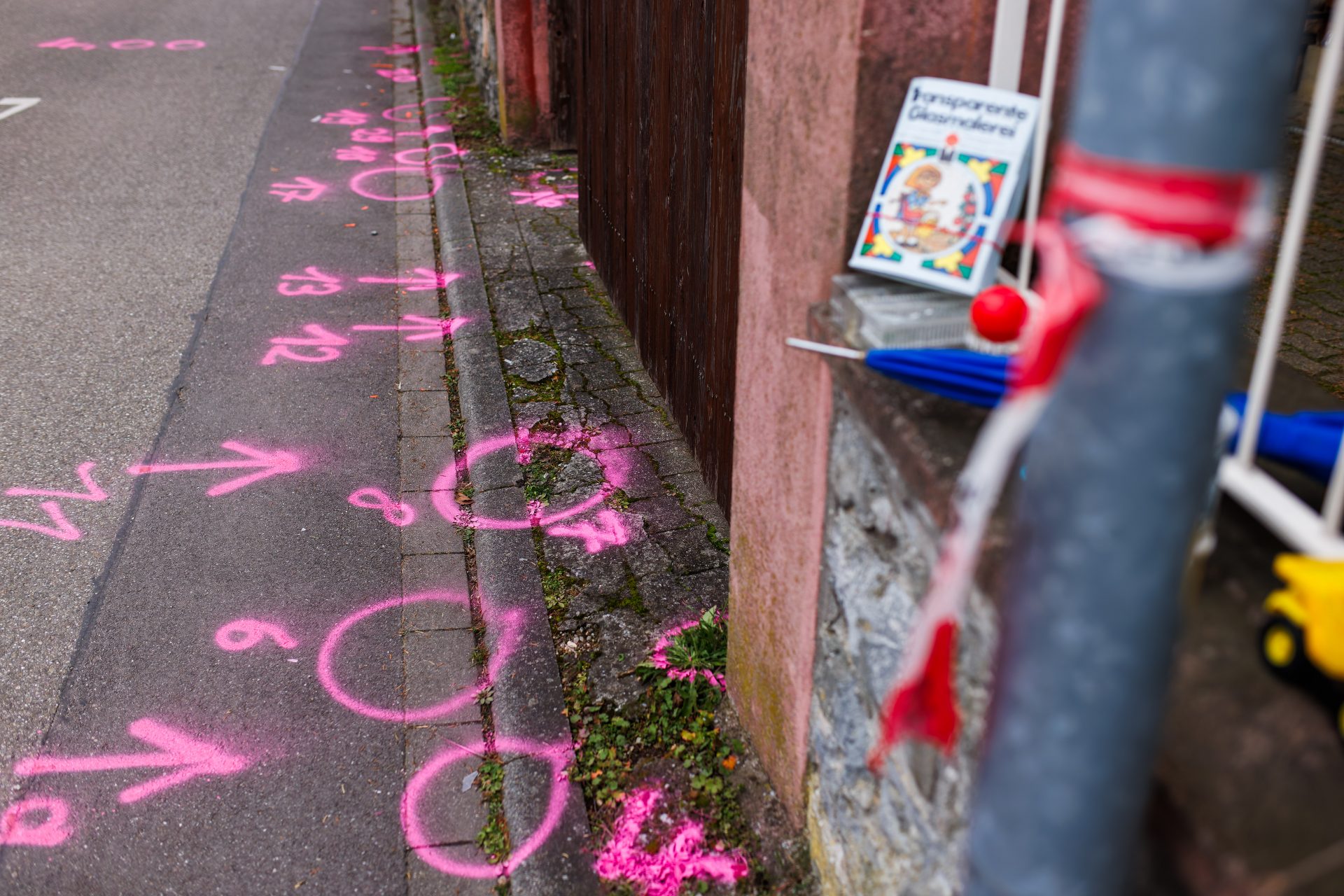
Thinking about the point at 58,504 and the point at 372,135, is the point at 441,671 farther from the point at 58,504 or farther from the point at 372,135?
the point at 372,135

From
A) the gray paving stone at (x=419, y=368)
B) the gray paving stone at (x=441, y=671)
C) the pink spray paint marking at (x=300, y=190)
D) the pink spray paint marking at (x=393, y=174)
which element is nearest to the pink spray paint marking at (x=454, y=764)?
the gray paving stone at (x=441, y=671)

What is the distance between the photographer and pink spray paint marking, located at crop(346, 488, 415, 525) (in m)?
4.21

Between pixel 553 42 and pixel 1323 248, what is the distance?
17.3 feet

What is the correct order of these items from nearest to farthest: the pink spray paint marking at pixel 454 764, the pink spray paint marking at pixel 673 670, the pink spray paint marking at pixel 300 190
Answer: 1. the pink spray paint marking at pixel 454 764
2. the pink spray paint marking at pixel 673 670
3. the pink spray paint marking at pixel 300 190

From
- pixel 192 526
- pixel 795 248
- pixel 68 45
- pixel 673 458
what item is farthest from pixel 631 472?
pixel 68 45

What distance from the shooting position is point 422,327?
5789 mm

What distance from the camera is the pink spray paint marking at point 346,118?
9.45 m

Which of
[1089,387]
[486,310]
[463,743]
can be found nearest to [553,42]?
[486,310]

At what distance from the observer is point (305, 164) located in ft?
27.3

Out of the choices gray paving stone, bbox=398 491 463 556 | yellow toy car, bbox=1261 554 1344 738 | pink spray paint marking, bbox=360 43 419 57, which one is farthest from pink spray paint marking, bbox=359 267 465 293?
pink spray paint marking, bbox=360 43 419 57

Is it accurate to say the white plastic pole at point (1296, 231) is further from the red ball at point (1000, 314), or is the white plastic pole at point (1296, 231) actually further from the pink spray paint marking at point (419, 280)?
the pink spray paint marking at point (419, 280)

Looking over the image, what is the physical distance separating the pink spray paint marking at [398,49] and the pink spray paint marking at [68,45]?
285 centimetres

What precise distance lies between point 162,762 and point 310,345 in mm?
2834

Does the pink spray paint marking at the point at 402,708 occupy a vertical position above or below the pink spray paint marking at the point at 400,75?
below
